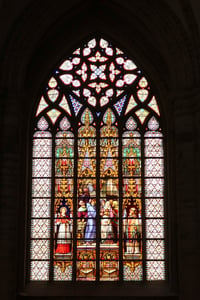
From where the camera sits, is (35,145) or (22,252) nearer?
(22,252)

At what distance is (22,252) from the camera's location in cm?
1259

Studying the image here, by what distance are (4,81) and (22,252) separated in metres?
3.61

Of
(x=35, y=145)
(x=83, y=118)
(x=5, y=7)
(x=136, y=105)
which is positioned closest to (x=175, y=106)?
(x=136, y=105)

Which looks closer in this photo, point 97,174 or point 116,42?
point 97,174

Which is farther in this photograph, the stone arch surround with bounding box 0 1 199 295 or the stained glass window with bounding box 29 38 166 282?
the stained glass window with bounding box 29 38 166 282

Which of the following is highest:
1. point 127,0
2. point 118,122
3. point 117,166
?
point 127,0

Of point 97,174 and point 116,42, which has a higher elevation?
point 116,42

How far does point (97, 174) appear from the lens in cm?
1320

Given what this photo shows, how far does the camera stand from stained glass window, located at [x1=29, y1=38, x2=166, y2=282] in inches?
502

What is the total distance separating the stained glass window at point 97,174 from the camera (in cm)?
1276

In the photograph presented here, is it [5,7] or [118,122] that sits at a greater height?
[5,7]

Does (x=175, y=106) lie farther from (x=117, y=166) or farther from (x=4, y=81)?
(x=4, y=81)

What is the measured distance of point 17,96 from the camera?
41.5 ft

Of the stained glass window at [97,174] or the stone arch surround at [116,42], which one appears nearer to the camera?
the stone arch surround at [116,42]
